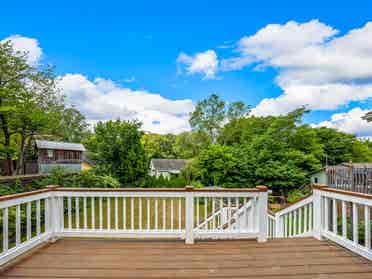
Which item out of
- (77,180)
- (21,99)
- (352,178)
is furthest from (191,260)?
(21,99)

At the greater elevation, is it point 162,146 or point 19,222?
point 162,146

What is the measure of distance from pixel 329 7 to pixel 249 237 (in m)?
8.42

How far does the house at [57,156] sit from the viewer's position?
1780 centimetres

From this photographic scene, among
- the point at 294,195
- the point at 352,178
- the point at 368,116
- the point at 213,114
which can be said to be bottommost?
the point at 294,195

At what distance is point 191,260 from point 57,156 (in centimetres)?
1997

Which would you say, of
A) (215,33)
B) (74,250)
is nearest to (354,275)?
(74,250)

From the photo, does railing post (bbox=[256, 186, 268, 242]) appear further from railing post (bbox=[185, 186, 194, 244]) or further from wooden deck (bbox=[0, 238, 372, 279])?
railing post (bbox=[185, 186, 194, 244])

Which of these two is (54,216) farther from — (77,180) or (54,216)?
(77,180)

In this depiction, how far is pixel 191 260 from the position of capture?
9.69ft

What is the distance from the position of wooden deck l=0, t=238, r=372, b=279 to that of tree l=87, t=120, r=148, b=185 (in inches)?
541

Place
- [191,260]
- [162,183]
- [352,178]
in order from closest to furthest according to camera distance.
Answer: [191,260], [352,178], [162,183]

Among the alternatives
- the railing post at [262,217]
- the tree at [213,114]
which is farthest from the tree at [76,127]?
the railing post at [262,217]

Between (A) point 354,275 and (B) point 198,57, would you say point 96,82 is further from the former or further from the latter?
(A) point 354,275

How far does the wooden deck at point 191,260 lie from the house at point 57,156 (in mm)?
14537
